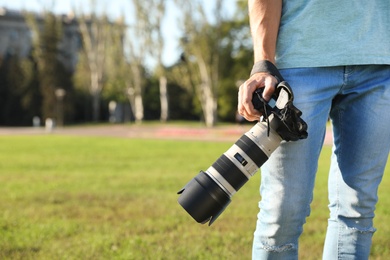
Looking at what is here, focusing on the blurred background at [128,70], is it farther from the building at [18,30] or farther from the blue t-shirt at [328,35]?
the blue t-shirt at [328,35]

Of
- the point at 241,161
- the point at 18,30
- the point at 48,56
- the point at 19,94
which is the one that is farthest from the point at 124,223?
the point at 18,30

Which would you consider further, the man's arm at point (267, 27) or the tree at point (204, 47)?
the tree at point (204, 47)

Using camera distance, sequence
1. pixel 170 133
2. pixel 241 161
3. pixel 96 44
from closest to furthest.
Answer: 1. pixel 241 161
2. pixel 170 133
3. pixel 96 44

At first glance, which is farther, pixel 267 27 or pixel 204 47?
pixel 204 47

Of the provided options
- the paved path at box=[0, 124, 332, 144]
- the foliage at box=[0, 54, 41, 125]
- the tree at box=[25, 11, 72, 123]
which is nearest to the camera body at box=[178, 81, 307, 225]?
the paved path at box=[0, 124, 332, 144]

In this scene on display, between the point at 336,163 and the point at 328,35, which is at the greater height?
the point at 328,35

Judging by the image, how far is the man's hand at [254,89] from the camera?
191cm

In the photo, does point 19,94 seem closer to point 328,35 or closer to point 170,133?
point 170,133

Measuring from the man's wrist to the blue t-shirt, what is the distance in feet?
0.32

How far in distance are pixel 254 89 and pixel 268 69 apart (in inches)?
3.6

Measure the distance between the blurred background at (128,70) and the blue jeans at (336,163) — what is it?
3935 cm

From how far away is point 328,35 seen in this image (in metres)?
2.07

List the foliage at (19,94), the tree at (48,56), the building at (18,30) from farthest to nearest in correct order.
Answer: the building at (18,30) → the foliage at (19,94) → the tree at (48,56)

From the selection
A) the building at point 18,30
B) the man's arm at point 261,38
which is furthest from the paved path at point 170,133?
the building at point 18,30
